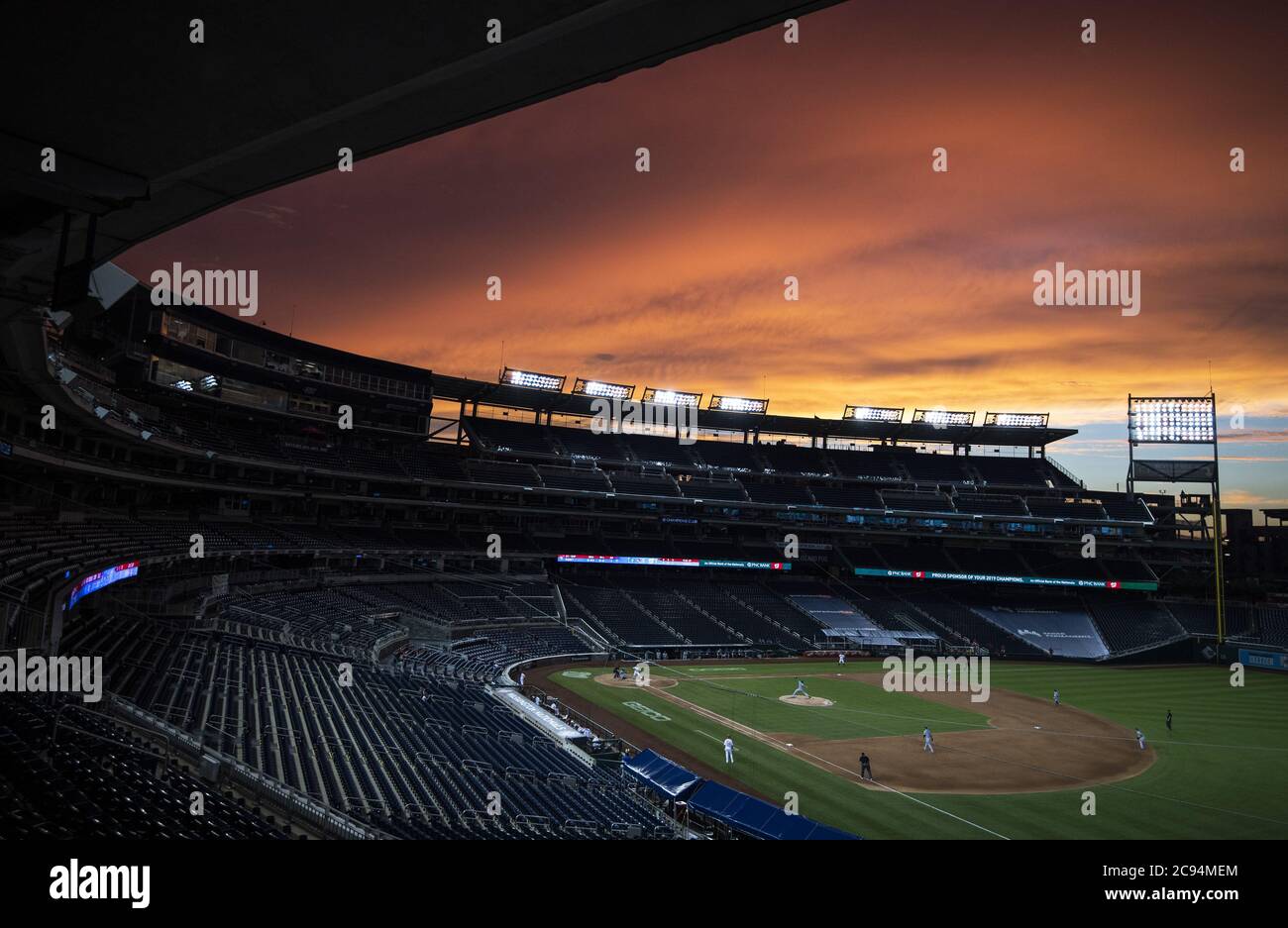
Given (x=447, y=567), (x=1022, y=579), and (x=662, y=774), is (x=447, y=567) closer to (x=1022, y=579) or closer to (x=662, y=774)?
(x=662, y=774)

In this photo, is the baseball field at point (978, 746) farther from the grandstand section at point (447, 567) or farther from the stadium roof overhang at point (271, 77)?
the stadium roof overhang at point (271, 77)

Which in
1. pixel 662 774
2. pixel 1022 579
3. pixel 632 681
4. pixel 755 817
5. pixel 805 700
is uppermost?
pixel 1022 579

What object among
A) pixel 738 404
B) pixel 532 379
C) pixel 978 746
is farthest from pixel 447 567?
pixel 978 746

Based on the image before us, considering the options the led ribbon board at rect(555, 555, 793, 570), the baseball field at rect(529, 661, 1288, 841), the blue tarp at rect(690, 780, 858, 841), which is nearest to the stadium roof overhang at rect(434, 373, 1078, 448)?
the led ribbon board at rect(555, 555, 793, 570)

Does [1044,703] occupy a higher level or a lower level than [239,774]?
lower

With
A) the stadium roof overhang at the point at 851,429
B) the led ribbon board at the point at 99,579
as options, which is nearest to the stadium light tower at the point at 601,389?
the stadium roof overhang at the point at 851,429
